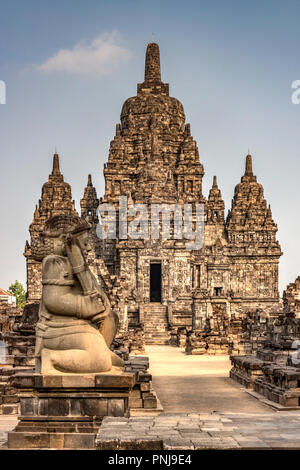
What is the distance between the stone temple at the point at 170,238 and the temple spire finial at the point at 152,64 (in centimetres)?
7

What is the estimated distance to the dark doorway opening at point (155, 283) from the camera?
135ft

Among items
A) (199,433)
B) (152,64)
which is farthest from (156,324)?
(199,433)

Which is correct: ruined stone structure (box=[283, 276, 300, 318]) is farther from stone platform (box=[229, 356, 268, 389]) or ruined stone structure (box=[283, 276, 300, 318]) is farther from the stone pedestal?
the stone pedestal

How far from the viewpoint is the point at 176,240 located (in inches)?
1544

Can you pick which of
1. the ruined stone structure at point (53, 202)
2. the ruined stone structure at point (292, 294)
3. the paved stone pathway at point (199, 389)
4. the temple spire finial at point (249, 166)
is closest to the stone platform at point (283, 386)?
the paved stone pathway at point (199, 389)

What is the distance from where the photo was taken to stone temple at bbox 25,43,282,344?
125ft

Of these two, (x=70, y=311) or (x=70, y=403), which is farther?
(x=70, y=311)

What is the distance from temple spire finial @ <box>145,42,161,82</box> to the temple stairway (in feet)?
57.7

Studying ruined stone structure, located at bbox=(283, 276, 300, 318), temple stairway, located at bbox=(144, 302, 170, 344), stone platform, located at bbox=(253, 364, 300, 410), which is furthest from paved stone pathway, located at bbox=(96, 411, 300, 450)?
temple stairway, located at bbox=(144, 302, 170, 344)

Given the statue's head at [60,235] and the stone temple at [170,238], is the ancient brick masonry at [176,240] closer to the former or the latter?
the stone temple at [170,238]

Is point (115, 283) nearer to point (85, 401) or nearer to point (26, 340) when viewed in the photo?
point (26, 340)

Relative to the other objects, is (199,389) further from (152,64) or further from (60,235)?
(152,64)

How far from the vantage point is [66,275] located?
6992mm

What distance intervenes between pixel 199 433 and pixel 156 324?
1203 inches
